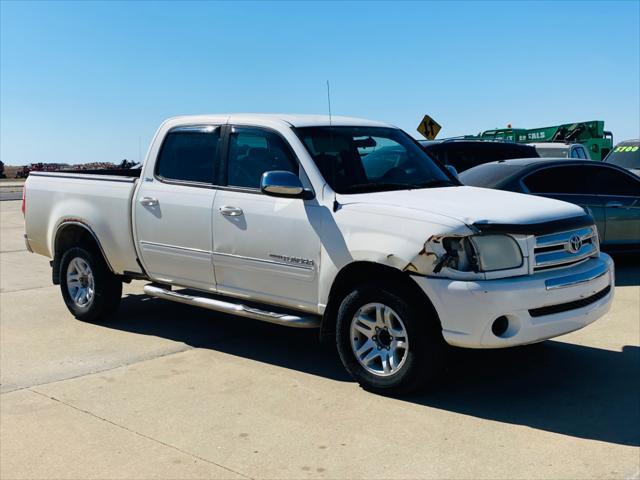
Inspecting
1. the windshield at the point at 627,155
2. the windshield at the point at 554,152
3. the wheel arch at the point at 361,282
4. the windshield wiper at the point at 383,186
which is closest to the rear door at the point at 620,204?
the windshield wiper at the point at 383,186

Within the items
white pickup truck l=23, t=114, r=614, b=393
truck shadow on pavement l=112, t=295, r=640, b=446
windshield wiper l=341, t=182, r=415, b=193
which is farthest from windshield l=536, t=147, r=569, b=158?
windshield wiper l=341, t=182, r=415, b=193

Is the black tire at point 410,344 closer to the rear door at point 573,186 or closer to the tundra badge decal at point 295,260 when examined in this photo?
the tundra badge decal at point 295,260

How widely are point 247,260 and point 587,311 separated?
2484 millimetres

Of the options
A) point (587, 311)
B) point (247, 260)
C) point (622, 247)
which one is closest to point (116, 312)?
point (247, 260)

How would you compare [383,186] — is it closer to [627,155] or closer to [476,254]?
[476,254]

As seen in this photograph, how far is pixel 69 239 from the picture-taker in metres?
7.60

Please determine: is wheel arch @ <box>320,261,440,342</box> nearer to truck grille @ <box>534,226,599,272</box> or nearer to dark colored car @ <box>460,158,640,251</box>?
truck grille @ <box>534,226,599,272</box>

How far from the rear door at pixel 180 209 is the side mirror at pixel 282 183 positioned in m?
0.81

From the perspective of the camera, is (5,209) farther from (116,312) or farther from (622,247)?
(622,247)

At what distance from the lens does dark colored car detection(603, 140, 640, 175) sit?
52.0 ft

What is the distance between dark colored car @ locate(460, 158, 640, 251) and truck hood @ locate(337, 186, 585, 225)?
3901 mm

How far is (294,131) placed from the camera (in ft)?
19.0

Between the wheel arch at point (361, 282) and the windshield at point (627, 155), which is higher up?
the windshield at point (627, 155)

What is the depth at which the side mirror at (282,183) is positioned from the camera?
5359 mm
